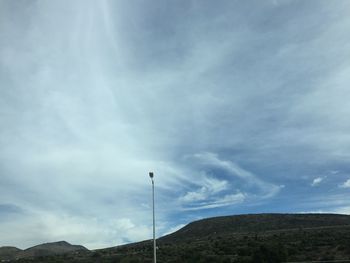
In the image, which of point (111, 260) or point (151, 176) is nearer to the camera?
point (151, 176)

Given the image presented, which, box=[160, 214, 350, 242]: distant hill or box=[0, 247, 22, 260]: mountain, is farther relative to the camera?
box=[0, 247, 22, 260]: mountain

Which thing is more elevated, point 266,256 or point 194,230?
point 194,230

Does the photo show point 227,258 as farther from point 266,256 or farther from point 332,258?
point 332,258

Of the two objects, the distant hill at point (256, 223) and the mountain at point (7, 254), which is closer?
the distant hill at point (256, 223)

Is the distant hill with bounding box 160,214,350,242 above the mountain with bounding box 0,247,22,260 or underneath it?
underneath

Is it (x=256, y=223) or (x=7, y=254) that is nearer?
(x=256, y=223)

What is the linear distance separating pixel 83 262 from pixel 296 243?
102ft

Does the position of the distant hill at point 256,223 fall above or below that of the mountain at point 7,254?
below

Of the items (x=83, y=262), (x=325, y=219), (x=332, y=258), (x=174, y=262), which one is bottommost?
(x=332, y=258)

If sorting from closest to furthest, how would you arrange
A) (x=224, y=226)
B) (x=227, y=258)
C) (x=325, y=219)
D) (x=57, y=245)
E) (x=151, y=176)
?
(x=151, y=176)
(x=227, y=258)
(x=325, y=219)
(x=224, y=226)
(x=57, y=245)

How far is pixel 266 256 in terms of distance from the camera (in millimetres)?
42594

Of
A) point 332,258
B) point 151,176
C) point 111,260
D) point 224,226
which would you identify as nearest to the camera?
point 151,176

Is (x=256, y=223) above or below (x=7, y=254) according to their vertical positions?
below

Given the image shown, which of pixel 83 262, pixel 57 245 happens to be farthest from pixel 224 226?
pixel 57 245
